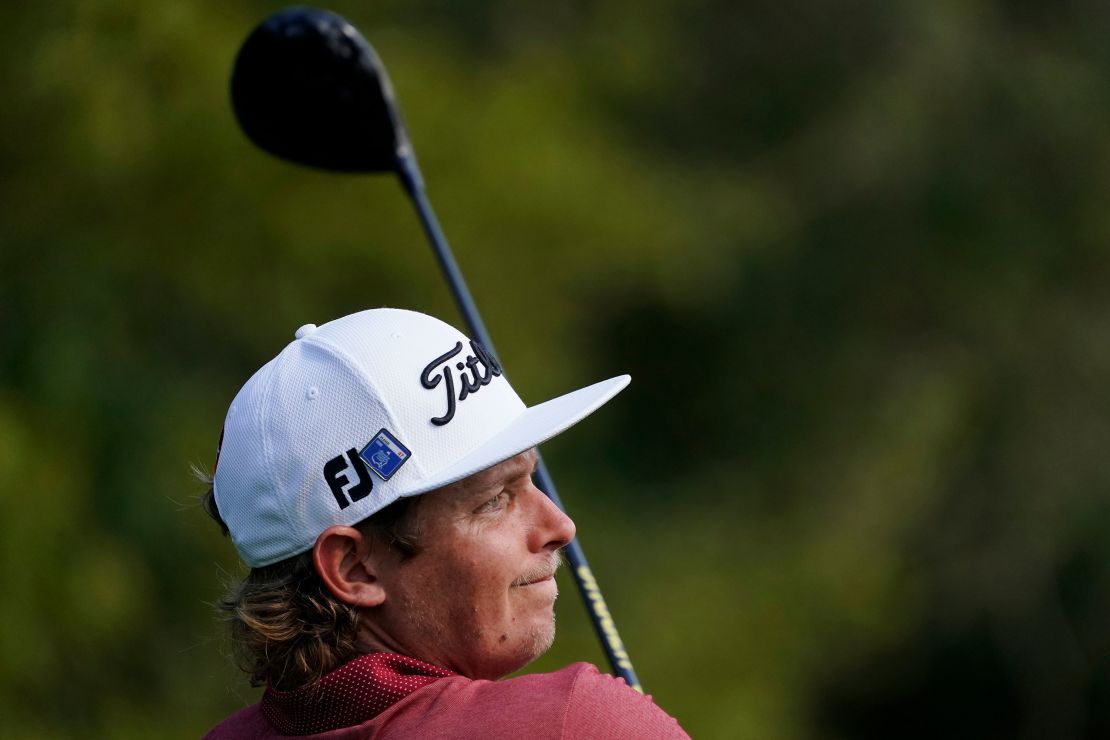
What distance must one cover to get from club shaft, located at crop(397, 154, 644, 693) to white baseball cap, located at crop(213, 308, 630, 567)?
247mm

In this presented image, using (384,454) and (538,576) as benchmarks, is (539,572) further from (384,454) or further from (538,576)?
(384,454)

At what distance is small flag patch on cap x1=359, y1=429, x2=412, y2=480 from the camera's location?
5.93 feet

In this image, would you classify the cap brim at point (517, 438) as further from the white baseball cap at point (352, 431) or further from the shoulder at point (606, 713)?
the shoulder at point (606, 713)

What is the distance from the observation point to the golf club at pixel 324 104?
108 inches

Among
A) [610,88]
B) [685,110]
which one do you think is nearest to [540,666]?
[610,88]

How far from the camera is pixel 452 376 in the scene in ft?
6.18

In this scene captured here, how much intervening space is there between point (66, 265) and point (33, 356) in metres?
0.41

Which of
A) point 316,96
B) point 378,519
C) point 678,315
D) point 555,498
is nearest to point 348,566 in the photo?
point 378,519

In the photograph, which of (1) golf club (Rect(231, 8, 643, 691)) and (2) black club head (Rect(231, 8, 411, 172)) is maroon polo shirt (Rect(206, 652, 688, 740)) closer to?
(1) golf club (Rect(231, 8, 643, 691))

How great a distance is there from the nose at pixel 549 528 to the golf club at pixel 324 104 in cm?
72

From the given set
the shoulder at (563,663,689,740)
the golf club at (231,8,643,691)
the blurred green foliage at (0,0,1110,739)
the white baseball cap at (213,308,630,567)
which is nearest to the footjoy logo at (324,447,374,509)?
the white baseball cap at (213,308,630,567)

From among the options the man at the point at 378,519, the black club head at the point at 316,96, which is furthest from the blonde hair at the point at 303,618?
the black club head at the point at 316,96

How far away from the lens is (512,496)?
192cm

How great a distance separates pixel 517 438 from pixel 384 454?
16 centimetres
